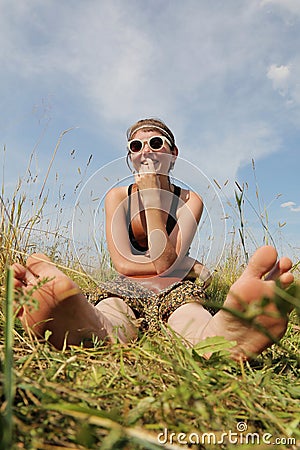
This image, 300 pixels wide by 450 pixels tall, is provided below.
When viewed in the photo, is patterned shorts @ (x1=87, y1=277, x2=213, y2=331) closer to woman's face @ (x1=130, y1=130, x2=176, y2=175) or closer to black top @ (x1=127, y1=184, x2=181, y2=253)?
black top @ (x1=127, y1=184, x2=181, y2=253)

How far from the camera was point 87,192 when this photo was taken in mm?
1697

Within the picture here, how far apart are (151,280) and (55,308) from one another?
655 mm

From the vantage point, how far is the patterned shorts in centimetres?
140

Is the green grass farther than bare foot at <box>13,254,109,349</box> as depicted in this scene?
No

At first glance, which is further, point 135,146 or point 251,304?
point 135,146

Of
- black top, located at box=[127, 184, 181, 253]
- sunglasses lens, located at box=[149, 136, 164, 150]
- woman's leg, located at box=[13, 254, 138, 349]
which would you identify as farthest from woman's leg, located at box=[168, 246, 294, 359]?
sunglasses lens, located at box=[149, 136, 164, 150]

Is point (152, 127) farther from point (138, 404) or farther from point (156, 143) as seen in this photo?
point (138, 404)

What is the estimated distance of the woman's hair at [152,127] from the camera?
1812mm

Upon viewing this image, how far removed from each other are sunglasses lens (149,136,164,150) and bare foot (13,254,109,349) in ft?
2.90

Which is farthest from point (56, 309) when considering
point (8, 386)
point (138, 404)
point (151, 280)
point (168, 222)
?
point (168, 222)

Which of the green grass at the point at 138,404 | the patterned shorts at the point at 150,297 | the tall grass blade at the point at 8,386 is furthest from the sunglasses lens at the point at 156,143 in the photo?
the tall grass blade at the point at 8,386

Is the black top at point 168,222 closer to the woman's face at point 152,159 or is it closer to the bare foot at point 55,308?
the woman's face at point 152,159

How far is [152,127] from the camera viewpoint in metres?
1.81

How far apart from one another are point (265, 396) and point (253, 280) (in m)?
0.26
